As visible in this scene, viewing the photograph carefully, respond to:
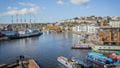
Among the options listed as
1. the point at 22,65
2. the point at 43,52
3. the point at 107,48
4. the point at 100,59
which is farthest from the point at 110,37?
the point at 22,65

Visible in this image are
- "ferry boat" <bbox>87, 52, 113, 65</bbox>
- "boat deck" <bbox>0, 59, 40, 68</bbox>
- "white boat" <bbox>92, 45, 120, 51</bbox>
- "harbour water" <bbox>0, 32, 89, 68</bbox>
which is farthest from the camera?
"white boat" <bbox>92, 45, 120, 51</bbox>

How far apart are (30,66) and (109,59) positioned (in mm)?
10780

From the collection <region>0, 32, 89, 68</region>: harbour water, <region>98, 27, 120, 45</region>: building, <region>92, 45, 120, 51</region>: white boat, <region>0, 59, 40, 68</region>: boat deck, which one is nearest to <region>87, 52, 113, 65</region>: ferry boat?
<region>0, 32, 89, 68</region>: harbour water

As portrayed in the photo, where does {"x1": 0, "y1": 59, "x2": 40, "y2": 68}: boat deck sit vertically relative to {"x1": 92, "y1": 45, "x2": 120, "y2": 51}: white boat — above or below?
below

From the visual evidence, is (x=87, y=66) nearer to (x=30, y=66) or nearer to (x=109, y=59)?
(x=109, y=59)

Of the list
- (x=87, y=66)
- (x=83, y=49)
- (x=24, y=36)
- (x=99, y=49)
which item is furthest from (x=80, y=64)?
(x=24, y=36)

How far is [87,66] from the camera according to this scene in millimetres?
25703

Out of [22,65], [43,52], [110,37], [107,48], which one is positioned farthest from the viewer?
Result: [43,52]

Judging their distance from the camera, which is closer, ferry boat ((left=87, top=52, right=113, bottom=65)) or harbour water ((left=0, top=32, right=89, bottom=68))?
ferry boat ((left=87, top=52, right=113, bottom=65))

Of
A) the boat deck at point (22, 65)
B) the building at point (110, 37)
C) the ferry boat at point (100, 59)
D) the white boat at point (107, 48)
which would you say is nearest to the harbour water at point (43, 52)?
the white boat at point (107, 48)

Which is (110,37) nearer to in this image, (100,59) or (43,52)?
(100,59)

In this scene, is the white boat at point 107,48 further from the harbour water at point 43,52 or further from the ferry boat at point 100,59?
the ferry boat at point 100,59

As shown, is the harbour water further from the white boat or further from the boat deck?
the boat deck

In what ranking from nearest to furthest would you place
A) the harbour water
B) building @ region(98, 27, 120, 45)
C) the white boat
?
the harbour water, the white boat, building @ region(98, 27, 120, 45)
